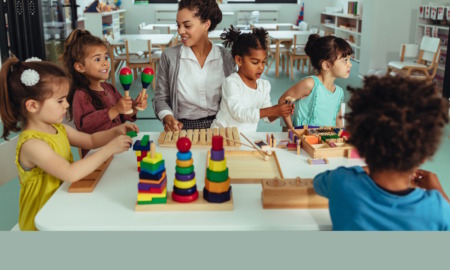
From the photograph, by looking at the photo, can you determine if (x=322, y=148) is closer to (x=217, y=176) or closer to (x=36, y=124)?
(x=217, y=176)

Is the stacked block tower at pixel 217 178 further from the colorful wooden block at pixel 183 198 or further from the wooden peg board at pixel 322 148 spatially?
the wooden peg board at pixel 322 148

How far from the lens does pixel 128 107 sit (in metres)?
1.93

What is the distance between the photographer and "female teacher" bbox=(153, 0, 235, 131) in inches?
96.4

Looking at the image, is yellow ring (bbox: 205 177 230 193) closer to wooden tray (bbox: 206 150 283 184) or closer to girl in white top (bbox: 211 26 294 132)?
wooden tray (bbox: 206 150 283 184)

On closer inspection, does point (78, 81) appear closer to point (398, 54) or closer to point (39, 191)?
point (39, 191)

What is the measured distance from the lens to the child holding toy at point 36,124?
147 centimetres

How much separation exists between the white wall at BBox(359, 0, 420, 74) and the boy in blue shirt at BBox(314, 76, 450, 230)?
7.05 meters

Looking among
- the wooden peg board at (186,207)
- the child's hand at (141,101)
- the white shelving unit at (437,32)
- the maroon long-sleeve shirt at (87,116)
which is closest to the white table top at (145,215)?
the wooden peg board at (186,207)

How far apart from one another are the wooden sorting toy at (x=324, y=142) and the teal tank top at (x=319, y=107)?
0.55 m

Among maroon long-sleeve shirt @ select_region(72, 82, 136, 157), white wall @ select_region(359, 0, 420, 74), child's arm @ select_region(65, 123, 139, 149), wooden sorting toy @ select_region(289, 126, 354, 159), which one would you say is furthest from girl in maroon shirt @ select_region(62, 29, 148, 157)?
white wall @ select_region(359, 0, 420, 74)

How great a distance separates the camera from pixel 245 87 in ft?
7.66

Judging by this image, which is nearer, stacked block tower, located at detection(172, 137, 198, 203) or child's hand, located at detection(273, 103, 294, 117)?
stacked block tower, located at detection(172, 137, 198, 203)

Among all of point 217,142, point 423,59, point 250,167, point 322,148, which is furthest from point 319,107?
point 423,59

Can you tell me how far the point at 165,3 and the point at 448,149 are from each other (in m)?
9.68
